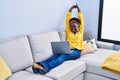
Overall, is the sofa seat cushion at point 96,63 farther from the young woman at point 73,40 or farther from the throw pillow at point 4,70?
the throw pillow at point 4,70

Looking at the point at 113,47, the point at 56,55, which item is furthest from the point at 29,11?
the point at 113,47

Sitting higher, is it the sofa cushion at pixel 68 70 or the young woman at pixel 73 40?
the young woman at pixel 73 40

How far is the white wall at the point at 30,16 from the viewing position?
234cm

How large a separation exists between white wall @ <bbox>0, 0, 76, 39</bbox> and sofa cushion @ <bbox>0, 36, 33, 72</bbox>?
22cm

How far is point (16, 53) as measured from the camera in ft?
7.20

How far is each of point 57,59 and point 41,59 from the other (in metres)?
0.25

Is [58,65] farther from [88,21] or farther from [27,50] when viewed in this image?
[88,21]

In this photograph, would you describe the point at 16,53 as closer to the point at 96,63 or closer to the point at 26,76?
the point at 26,76

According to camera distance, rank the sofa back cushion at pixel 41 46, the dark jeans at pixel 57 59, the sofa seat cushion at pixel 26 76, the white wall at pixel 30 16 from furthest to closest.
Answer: the sofa back cushion at pixel 41 46, the white wall at pixel 30 16, the dark jeans at pixel 57 59, the sofa seat cushion at pixel 26 76

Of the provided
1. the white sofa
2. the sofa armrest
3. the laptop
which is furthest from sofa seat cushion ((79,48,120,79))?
the sofa armrest

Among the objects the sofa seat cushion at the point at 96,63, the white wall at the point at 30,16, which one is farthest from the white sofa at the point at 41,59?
the white wall at the point at 30,16

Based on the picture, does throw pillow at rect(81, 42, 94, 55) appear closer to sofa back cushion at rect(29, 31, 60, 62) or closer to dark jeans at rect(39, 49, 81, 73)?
dark jeans at rect(39, 49, 81, 73)

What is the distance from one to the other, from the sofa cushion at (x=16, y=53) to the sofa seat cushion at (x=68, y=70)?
0.13 meters

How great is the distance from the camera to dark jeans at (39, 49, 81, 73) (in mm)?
2219
